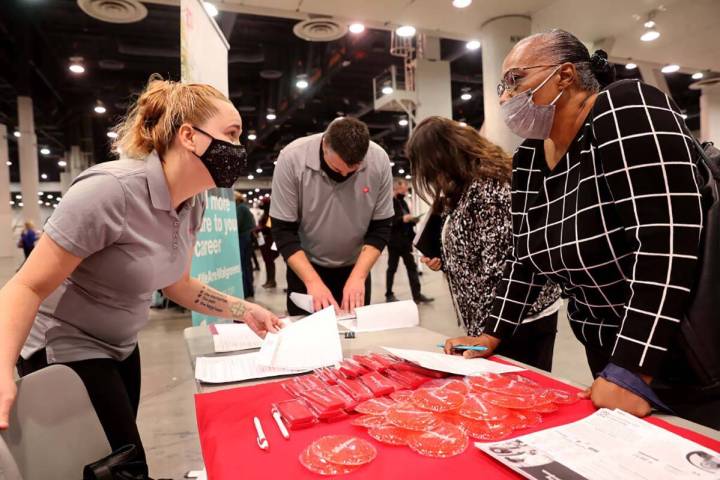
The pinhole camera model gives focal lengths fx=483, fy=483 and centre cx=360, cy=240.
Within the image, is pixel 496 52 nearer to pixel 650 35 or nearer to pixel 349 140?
pixel 650 35

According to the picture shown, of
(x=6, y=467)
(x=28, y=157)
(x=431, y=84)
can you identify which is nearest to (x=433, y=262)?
(x=6, y=467)

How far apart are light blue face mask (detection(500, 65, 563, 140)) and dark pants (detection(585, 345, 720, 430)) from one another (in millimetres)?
550

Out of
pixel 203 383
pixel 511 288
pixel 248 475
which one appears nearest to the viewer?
pixel 248 475

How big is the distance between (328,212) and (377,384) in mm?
1222

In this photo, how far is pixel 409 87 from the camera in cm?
773

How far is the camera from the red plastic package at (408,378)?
104cm

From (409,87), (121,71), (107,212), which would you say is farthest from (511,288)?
(121,71)

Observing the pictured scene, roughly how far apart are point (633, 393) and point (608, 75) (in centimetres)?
72

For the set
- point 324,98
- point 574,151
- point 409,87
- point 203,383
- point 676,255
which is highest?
point 324,98

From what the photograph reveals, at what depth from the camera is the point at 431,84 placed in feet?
24.6

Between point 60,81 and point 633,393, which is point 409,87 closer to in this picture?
point 633,393

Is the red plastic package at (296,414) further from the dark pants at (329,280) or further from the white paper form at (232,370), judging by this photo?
the dark pants at (329,280)

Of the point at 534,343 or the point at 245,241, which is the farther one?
the point at 245,241

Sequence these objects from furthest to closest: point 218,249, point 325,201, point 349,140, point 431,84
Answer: point 431,84
point 218,249
point 325,201
point 349,140
